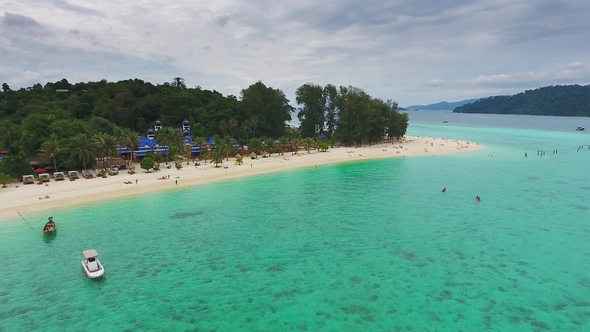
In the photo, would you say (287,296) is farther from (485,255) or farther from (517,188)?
(517,188)

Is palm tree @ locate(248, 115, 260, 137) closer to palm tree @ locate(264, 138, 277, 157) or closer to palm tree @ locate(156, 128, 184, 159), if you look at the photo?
palm tree @ locate(264, 138, 277, 157)

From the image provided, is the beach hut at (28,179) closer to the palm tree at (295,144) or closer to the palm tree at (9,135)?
the palm tree at (9,135)

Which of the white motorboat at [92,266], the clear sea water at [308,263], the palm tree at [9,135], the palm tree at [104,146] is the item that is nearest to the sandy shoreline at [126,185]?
the clear sea water at [308,263]

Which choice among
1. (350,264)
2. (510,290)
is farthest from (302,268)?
(510,290)

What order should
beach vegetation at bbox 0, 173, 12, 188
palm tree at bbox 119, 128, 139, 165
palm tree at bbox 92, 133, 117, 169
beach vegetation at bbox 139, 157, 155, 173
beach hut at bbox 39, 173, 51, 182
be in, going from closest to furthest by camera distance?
1. beach vegetation at bbox 0, 173, 12, 188
2. beach hut at bbox 39, 173, 51, 182
3. palm tree at bbox 92, 133, 117, 169
4. beach vegetation at bbox 139, 157, 155, 173
5. palm tree at bbox 119, 128, 139, 165

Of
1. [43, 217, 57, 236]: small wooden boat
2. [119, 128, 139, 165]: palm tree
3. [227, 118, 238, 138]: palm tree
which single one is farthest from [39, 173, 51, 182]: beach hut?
[227, 118, 238, 138]: palm tree
